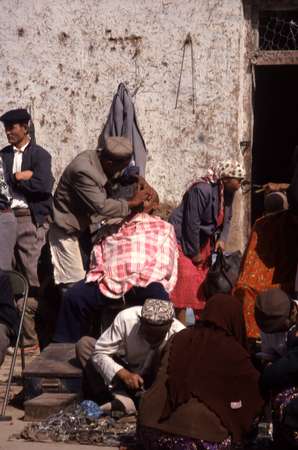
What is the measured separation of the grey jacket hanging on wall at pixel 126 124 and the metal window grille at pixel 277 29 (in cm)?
119

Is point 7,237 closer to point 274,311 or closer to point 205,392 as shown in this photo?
point 274,311

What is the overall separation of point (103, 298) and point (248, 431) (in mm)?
2298

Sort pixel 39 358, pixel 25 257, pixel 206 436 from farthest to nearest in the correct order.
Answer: pixel 25 257 → pixel 39 358 → pixel 206 436

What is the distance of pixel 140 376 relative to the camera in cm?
788

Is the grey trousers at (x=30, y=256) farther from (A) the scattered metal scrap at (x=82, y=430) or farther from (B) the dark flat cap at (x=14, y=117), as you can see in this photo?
(A) the scattered metal scrap at (x=82, y=430)

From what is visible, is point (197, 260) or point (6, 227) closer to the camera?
point (6, 227)

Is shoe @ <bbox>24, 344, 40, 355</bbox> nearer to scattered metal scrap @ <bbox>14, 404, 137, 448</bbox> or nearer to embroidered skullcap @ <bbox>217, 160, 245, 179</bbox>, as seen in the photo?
embroidered skullcap @ <bbox>217, 160, 245, 179</bbox>

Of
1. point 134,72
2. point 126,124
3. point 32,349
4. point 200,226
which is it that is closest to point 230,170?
point 200,226

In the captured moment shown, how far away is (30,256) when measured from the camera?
10117mm

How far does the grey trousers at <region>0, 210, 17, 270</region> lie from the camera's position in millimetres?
9523

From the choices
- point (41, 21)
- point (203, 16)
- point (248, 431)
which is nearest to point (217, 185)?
point (203, 16)

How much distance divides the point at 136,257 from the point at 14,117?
5.44 feet

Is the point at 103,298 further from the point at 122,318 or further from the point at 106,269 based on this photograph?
the point at 122,318

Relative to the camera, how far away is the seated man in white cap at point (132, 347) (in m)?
7.70
